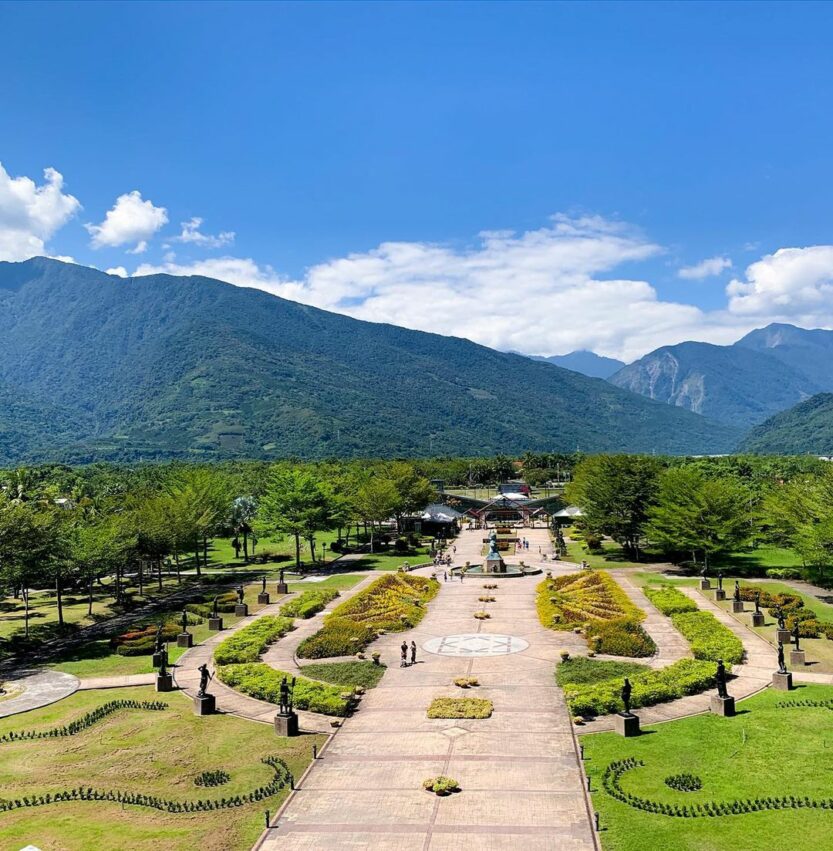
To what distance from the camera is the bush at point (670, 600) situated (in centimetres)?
4897

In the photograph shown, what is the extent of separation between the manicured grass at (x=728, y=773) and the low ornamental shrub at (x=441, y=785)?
467 cm

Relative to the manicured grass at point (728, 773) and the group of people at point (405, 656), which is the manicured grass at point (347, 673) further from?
the manicured grass at point (728, 773)

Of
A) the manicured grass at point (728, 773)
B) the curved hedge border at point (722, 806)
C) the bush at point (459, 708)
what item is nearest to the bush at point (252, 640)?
the bush at point (459, 708)

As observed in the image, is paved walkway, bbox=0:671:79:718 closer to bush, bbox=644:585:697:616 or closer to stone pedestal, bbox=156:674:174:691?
stone pedestal, bbox=156:674:174:691

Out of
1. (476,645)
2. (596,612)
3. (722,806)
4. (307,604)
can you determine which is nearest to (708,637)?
(596,612)

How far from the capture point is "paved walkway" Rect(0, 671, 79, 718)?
109 feet

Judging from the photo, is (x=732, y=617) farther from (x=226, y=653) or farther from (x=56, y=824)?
(x=56, y=824)

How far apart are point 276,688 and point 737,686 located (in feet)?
72.0

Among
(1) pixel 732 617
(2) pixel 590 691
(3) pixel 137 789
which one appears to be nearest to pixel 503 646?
(2) pixel 590 691

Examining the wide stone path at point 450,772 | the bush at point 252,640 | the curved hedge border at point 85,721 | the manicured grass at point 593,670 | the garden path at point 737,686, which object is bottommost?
the garden path at point 737,686

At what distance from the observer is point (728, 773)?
24.6 metres

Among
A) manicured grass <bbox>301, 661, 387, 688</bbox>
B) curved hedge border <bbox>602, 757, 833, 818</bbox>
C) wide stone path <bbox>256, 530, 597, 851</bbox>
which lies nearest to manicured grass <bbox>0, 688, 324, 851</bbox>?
wide stone path <bbox>256, 530, 597, 851</bbox>

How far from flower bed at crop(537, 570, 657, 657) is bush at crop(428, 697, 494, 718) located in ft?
36.4

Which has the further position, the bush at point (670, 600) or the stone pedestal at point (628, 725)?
the bush at point (670, 600)
